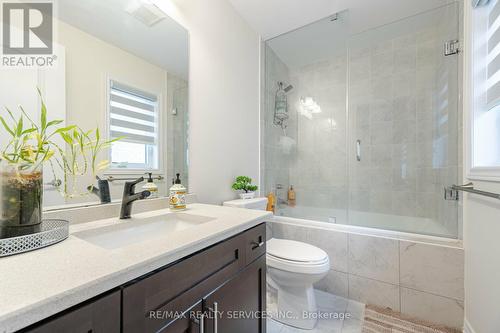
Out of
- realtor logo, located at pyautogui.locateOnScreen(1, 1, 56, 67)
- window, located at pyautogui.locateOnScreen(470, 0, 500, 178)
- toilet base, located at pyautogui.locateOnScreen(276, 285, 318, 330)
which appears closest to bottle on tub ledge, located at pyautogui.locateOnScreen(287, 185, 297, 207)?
toilet base, located at pyautogui.locateOnScreen(276, 285, 318, 330)

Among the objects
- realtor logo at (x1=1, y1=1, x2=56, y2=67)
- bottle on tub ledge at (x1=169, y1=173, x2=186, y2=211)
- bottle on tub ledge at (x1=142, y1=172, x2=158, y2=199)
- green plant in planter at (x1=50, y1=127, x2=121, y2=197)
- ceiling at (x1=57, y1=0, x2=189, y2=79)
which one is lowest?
bottle on tub ledge at (x1=169, y1=173, x2=186, y2=211)

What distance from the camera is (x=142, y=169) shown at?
1.13 meters

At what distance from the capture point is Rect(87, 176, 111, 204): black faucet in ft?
3.08

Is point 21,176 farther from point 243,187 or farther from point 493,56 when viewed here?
point 493,56

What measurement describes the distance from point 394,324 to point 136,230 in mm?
1663

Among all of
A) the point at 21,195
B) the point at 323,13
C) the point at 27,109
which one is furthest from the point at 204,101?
the point at 323,13

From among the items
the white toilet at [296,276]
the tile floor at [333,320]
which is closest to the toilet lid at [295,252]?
the white toilet at [296,276]

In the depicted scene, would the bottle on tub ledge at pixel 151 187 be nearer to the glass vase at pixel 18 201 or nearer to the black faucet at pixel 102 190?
the black faucet at pixel 102 190

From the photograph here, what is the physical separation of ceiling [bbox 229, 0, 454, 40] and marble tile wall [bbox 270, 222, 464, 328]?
192cm

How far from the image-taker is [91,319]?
42 cm

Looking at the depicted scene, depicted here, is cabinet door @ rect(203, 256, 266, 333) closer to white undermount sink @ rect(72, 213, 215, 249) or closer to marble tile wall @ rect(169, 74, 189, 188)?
white undermount sink @ rect(72, 213, 215, 249)

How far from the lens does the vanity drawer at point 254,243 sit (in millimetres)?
915

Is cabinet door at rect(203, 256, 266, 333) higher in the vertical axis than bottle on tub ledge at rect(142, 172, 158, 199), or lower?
lower

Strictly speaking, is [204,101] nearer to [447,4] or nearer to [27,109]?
[27,109]
